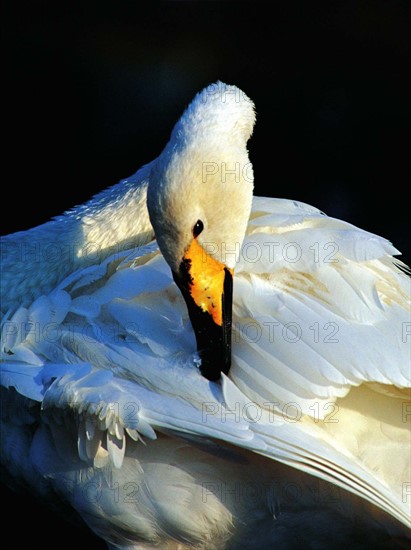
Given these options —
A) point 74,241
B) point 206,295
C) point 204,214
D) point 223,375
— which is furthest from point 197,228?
point 74,241

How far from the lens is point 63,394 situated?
2910mm

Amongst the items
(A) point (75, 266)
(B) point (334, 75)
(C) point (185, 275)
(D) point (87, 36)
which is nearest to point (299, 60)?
(B) point (334, 75)

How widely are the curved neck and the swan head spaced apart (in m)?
0.74

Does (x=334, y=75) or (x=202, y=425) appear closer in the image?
(x=202, y=425)

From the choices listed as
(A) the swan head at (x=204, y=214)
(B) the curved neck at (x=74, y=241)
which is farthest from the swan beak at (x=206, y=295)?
(B) the curved neck at (x=74, y=241)

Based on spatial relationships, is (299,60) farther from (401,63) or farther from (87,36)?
(87,36)

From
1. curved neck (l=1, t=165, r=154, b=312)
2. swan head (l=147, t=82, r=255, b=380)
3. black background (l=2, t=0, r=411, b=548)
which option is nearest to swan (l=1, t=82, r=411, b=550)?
swan head (l=147, t=82, r=255, b=380)

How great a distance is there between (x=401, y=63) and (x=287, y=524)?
6185 mm

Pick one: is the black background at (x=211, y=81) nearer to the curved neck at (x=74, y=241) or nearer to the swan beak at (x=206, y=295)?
the curved neck at (x=74, y=241)

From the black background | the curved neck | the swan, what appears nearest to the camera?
the swan

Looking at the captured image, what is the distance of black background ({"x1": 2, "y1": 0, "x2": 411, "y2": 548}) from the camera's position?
7051 mm

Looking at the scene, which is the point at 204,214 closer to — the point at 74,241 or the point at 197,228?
the point at 197,228

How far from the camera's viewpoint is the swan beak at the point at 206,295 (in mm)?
2932

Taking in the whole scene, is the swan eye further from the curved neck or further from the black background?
the black background
